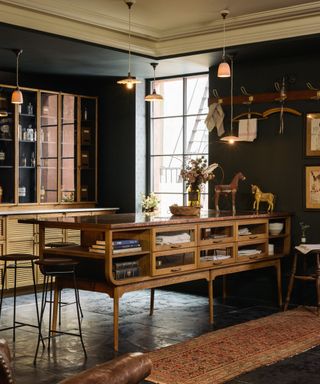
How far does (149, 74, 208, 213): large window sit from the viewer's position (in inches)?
350

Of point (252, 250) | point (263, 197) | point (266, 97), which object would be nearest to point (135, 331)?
point (252, 250)

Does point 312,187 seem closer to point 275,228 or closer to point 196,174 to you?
point 275,228

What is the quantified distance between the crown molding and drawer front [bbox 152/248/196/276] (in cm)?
259

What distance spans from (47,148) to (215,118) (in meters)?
2.45

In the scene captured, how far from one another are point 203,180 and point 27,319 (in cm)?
236

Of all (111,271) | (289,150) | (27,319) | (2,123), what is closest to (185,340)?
(111,271)

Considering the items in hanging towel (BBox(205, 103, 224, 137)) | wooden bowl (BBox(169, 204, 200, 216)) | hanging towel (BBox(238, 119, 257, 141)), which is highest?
hanging towel (BBox(205, 103, 224, 137))

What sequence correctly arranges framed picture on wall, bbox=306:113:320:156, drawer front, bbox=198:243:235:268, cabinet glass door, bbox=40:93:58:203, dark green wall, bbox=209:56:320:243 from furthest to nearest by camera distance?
cabinet glass door, bbox=40:93:58:203 < dark green wall, bbox=209:56:320:243 < framed picture on wall, bbox=306:113:320:156 < drawer front, bbox=198:243:235:268

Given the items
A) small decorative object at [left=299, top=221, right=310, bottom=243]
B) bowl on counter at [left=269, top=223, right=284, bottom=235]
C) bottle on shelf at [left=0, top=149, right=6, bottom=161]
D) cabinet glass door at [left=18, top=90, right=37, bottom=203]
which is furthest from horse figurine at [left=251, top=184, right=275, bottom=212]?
bottle on shelf at [left=0, top=149, right=6, bottom=161]

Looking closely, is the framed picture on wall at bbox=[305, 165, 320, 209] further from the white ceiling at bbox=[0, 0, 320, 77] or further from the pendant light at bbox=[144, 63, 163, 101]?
the pendant light at bbox=[144, 63, 163, 101]

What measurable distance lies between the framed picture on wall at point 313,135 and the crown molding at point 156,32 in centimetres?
105

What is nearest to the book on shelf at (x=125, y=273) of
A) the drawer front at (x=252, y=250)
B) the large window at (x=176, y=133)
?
the drawer front at (x=252, y=250)

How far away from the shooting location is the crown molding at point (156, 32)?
21.4 ft

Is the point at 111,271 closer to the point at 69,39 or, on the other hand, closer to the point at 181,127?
the point at 69,39
